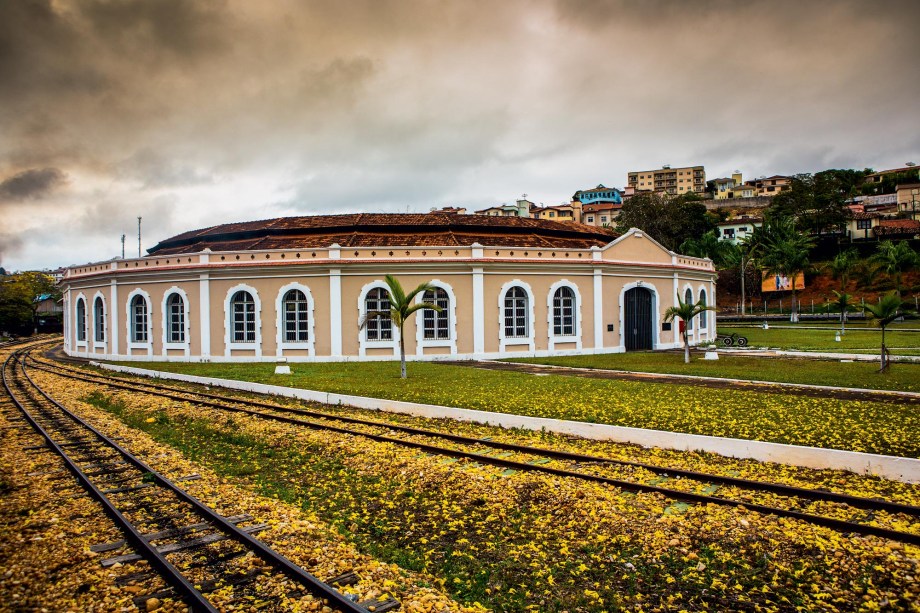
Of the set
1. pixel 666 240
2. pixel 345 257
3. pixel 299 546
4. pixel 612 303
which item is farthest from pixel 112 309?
pixel 666 240

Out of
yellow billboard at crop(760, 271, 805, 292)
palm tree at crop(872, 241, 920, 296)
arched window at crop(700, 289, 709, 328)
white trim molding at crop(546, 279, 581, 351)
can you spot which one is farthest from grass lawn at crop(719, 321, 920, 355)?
yellow billboard at crop(760, 271, 805, 292)

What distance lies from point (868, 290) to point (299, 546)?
79.5m

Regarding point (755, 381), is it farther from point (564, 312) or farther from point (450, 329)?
point (450, 329)

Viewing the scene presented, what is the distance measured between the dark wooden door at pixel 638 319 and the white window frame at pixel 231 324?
1956cm

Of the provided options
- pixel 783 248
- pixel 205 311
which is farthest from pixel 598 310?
pixel 783 248

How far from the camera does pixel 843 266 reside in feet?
223

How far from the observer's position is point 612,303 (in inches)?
1211

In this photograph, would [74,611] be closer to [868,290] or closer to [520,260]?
[520,260]

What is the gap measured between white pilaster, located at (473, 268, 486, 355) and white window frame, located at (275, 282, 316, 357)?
26.5 ft

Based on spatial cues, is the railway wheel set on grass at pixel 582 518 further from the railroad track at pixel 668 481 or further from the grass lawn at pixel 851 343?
the grass lawn at pixel 851 343

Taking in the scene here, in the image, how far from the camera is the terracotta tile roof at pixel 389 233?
3122 centimetres

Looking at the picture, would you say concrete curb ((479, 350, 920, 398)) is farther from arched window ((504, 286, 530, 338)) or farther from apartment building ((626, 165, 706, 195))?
apartment building ((626, 165, 706, 195))

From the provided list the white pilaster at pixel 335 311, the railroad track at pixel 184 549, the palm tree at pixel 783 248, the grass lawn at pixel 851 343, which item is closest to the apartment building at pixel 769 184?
the palm tree at pixel 783 248

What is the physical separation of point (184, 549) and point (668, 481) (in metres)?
6.61
